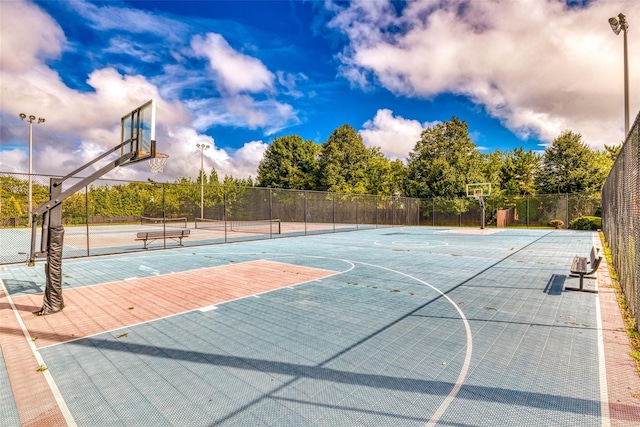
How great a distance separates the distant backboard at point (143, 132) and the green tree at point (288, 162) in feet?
131

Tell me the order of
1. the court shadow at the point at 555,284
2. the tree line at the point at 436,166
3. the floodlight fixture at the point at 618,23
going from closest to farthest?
1. the court shadow at the point at 555,284
2. the floodlight fixture at the point at 618,23
3. the tree line at the point at 436,166

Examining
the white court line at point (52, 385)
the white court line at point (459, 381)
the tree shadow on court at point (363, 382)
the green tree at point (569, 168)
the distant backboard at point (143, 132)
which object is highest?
the green tree at point (569, 168)

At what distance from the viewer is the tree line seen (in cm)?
3225

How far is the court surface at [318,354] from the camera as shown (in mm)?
2848

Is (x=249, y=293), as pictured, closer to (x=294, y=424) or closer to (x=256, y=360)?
(x=256, y=360)

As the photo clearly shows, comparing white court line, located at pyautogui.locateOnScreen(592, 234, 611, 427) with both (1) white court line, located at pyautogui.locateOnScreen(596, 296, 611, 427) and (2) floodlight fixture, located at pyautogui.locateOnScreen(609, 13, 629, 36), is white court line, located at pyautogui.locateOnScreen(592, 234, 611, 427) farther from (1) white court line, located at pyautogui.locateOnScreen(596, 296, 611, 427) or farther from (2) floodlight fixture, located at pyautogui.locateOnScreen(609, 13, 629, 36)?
(2) floodlight fixture, located at pyautogui.locateOnScreen(609, 13, 629, 36)

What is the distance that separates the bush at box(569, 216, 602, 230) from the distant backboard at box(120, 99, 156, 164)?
1143 inches

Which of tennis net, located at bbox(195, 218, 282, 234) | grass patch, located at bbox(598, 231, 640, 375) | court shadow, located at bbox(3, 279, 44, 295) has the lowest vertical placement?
court shadow, located at bbox(3, 279, 44, 295)

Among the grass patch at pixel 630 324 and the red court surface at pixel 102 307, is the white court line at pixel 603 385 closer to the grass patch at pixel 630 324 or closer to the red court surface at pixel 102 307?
the grass patch at pixel 630 324

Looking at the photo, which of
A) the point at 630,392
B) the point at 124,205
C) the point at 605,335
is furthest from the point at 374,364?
the point at 124,205

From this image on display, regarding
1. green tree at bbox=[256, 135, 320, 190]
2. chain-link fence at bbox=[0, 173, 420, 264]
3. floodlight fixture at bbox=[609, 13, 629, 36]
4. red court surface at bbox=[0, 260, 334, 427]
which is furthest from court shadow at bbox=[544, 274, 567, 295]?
green tree at bbox=[256, 135, 320, 190]

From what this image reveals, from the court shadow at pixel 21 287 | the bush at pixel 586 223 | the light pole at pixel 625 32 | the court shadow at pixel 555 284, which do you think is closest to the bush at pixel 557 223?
the bush at pixel 586 223

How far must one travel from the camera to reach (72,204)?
17.4m

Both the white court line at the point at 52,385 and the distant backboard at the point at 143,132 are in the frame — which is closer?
the white court line at the point at 52,385
